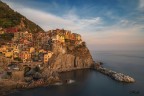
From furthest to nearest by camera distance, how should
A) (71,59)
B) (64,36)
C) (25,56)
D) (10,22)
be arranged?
(10,22)
(64,36)
(71,59)
(25,56)

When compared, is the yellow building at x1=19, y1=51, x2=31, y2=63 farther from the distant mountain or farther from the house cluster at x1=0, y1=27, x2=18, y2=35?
the distant mountain

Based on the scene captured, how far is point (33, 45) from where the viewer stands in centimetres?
7500

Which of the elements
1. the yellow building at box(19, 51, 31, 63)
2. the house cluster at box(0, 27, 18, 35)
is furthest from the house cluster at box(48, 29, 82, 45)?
the yellow building at box(19, 51, 31, 63)

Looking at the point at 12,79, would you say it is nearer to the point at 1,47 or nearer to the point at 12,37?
the point at 1,47

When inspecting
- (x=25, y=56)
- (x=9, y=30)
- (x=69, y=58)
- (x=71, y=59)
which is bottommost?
(x=71, y=59)

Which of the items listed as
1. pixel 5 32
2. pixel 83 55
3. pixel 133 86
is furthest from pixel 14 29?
pixel 133 86

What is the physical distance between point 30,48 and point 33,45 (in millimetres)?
7727

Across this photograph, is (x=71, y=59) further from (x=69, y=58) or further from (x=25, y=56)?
(x=25, y=56)

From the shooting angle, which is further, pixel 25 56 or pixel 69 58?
pixel 69 58

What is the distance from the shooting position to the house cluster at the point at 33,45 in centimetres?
6222

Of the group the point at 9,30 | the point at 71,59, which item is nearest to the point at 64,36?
the point at 71,59

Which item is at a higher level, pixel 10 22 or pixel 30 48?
pixel 10 22

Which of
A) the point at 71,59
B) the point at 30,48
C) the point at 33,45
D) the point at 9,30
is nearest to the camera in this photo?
the point at 30,48

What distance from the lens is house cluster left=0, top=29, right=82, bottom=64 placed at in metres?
62.2
